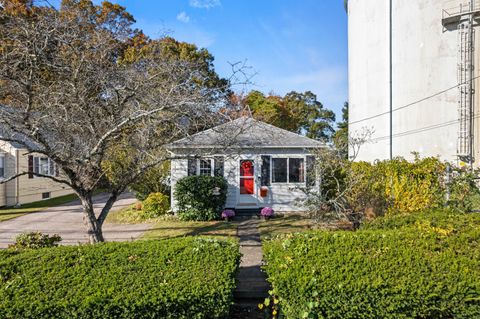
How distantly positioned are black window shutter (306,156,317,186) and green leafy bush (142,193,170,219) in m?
6.22

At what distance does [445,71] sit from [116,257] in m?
17.9

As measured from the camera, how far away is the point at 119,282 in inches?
142

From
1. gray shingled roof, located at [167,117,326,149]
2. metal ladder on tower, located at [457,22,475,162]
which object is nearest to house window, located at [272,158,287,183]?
gray shingled roof, located at [167,117,326,149]

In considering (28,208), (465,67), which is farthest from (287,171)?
(28,208)

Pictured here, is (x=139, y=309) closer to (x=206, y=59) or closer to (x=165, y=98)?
(x=165, y=98)

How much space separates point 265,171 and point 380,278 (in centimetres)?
1020

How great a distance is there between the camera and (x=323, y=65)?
68.4 feet

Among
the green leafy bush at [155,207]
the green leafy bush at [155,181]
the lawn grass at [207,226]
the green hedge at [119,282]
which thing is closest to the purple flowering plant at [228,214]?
the lawn grass at [207,226]

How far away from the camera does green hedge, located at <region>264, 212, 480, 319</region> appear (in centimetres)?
348

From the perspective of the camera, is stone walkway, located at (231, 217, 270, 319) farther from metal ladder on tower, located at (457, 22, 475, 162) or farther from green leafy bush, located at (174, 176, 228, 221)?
metal ladder on tower, located at (457, 22, 475, 162)

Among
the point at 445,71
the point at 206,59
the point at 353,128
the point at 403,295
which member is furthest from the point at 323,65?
the point at 403,295

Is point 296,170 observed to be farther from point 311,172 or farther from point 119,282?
point 119,282

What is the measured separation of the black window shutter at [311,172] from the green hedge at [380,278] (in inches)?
311

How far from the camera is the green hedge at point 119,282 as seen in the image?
3242 mm
